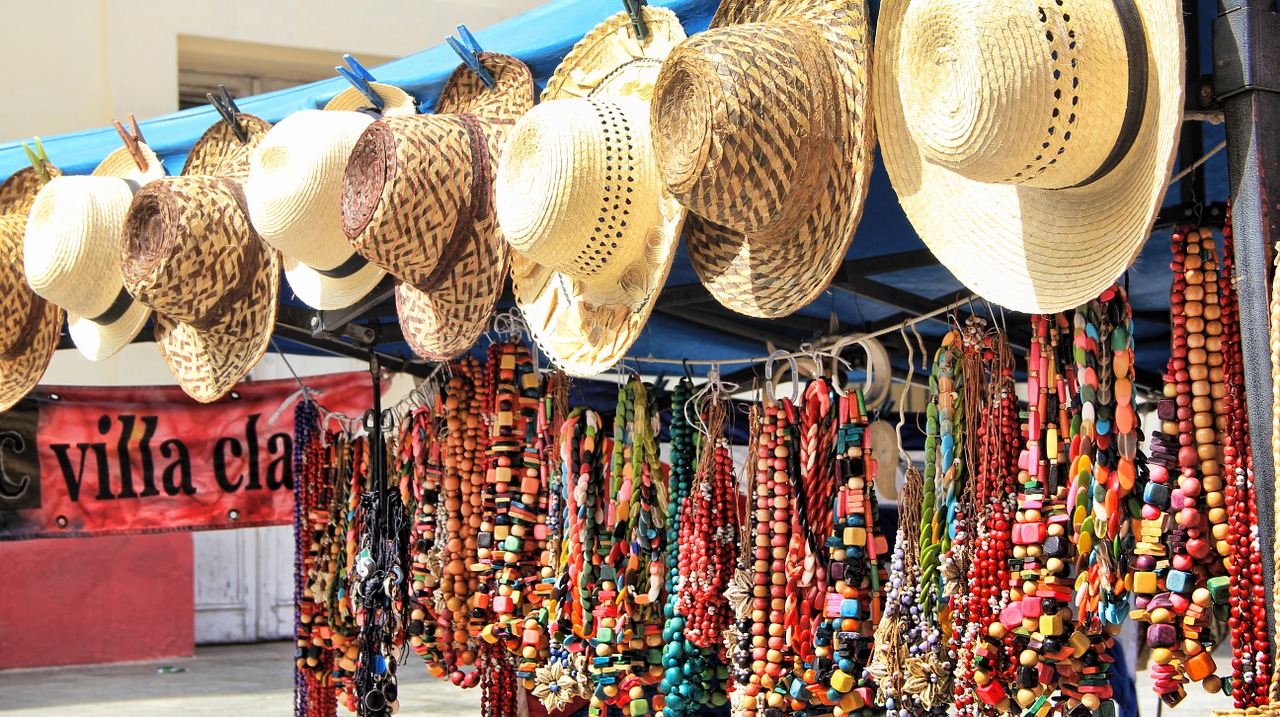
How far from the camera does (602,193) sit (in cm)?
178

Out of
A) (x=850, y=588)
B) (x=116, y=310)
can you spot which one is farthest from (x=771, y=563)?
(x=116, y=310)

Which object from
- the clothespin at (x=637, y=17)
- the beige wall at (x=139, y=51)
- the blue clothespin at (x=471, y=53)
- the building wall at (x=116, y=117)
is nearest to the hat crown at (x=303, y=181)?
the blue clothespin at (x=471, y=53)

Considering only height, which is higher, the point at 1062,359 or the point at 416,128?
the point at 416,128

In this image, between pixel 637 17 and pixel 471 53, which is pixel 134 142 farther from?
pixel 637 17

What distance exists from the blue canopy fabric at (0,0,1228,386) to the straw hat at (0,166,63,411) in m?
0.08

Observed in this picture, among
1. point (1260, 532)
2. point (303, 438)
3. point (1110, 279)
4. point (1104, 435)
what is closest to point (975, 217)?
point (1110, 279)

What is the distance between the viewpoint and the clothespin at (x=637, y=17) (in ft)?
6.13

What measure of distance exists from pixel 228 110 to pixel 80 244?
1.35 ft

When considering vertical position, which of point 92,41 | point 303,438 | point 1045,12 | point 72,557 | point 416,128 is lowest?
point 72,557

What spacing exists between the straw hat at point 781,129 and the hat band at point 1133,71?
0.33 metres

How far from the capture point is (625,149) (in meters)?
1.78

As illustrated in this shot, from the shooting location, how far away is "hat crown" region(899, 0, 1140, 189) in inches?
47.3

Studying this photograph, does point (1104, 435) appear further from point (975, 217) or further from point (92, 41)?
point (92, 41)

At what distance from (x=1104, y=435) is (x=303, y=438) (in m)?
2.54
